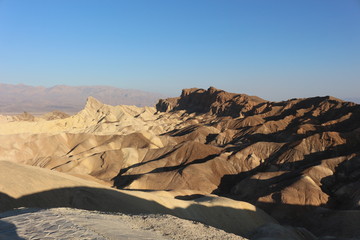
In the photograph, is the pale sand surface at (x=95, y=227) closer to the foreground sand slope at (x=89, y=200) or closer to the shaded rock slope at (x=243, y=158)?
the foreground sand slope at (x=89, y=200)

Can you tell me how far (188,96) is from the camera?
122062 millimetres

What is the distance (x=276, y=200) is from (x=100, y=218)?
926 inches

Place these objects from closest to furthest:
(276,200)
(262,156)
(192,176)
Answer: (276,200)
(192,176)
(262,156)

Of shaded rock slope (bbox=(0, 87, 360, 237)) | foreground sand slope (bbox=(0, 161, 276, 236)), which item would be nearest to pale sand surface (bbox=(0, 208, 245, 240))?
foreground sand slope (bbox=(0, 161, 276, 236))

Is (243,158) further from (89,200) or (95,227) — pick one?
(95,227)

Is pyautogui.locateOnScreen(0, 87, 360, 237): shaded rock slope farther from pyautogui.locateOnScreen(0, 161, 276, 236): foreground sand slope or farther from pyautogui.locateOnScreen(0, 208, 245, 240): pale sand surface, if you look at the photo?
pyautogui.locateOnScreen(0, 208, 245, 240): pale sand surface

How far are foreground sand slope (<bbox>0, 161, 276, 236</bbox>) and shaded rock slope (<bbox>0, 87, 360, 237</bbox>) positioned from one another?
20.5ft

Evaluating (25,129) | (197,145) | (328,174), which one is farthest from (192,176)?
(25,129)

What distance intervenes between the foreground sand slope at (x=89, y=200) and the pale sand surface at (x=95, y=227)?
531 centimetres

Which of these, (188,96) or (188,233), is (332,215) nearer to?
(188,233)

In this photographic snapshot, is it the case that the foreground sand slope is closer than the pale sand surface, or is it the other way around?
the pale sand surface

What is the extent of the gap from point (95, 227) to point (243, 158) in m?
37.2

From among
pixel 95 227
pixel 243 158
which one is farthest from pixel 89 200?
pixel 243 158

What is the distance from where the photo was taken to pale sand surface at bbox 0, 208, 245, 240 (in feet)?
27.6
